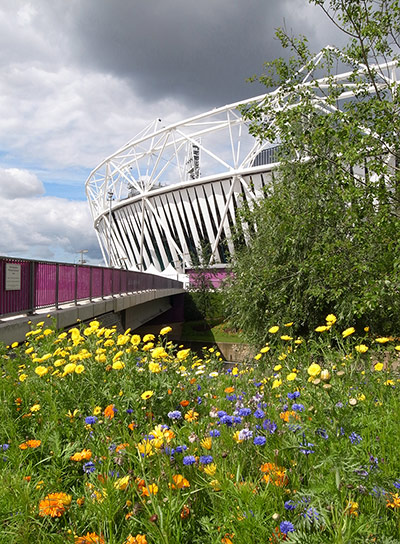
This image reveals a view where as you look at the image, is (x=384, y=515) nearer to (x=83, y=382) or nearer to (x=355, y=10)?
(x=83, y=382)

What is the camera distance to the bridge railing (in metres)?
8.88

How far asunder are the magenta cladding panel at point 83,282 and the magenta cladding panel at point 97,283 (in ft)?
2.36

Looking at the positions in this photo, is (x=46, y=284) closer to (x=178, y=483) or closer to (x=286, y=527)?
(x=178, y=483)

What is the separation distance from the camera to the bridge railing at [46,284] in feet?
29.1

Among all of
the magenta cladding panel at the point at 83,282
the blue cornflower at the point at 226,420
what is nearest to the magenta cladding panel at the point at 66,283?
the magenta cladding panel at the point at 83,282

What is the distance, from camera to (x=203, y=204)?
53188 millimetres

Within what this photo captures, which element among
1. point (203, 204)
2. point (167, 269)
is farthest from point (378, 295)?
point (167, 269)

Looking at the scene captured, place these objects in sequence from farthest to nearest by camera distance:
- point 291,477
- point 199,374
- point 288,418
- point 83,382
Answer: point 199,374 < point 83,382 < point 288,418 < point 291,477

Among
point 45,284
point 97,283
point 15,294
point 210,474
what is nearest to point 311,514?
point 210,474

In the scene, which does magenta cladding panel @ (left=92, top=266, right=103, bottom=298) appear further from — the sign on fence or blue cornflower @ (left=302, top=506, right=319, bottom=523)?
blue cornflower @ (left=302, top=506, right=319, bottom=523)

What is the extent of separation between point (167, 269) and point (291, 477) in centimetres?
5805

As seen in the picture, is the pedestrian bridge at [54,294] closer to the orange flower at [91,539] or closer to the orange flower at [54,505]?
the orange flower at [54,505]

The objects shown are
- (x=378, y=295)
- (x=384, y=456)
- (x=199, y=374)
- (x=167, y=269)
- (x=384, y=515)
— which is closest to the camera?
(x=384, y=515)

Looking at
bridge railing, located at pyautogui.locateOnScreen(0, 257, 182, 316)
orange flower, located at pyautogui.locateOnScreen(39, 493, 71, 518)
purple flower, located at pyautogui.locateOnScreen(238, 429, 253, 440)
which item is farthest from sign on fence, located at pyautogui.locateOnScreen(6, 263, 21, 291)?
purple flower, located at pyautogui.locateOnScreen(238, 429, 253, 440)
